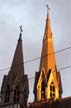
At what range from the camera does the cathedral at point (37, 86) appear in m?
47.1

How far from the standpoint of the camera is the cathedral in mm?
47125

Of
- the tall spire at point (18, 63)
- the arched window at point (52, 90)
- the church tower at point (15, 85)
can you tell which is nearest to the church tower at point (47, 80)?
the arched window at point (52, 90)

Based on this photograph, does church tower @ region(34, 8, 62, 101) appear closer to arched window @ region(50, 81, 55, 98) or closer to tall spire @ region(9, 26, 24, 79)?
arched window @ region(50, 81, 55, 98)

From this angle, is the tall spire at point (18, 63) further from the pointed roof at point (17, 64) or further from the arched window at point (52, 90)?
the arched window at point (52, 90)

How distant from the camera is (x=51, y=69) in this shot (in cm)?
4959

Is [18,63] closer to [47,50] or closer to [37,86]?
[37,86]

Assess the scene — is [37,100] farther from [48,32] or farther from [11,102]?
[48,32]

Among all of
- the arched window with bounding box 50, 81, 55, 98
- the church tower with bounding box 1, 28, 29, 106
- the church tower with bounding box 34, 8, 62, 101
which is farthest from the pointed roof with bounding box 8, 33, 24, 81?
the arched window with bounding box 50, 81, 55, 98

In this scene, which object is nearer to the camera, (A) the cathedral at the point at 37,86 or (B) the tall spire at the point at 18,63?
(A) the cathedral at the point at 37,86

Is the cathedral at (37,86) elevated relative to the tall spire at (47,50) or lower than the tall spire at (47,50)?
lower

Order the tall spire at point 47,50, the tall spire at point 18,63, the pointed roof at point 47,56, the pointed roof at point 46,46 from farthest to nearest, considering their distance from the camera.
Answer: the pointed roof at point 46,46 < the tall spire at point 47,50 < the pointed roof at point 47,56 < the tall spire at point 18,63

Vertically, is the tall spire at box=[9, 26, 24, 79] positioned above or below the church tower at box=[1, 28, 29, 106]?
above

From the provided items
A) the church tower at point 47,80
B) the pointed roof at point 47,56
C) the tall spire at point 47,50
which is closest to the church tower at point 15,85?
the church tower at point 47,80

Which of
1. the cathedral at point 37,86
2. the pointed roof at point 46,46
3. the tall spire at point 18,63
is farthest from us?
the pointed roof at point 46,46
